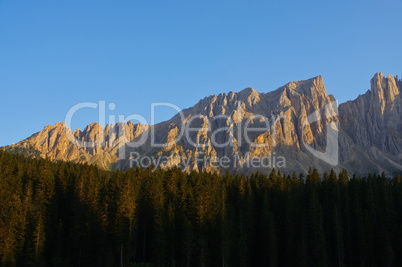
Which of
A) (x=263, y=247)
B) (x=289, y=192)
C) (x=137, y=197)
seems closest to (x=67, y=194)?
(x=137, y=197)

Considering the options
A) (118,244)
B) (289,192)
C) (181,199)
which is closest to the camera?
(118,244)

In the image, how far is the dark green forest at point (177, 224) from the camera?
240 feet

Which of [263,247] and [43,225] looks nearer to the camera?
[43,225]

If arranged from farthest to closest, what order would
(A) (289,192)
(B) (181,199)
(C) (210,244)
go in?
1. (A) (289,192)
2. (B) (181,199)
3. (C) (210,244)

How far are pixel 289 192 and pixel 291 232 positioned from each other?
9673 mm

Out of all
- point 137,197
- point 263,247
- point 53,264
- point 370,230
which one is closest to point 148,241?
point 137,197

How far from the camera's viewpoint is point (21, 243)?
72.1m

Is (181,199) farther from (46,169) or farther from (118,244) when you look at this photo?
(46,169)

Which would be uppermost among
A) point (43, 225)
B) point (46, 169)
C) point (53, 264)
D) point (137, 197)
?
point (46, 169)

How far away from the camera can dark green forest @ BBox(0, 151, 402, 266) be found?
73.0 metres

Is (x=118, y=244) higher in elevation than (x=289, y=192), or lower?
lower

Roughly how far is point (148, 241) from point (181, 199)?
1030cm

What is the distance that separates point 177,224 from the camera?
8025 centimetres

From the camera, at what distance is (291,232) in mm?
85875
